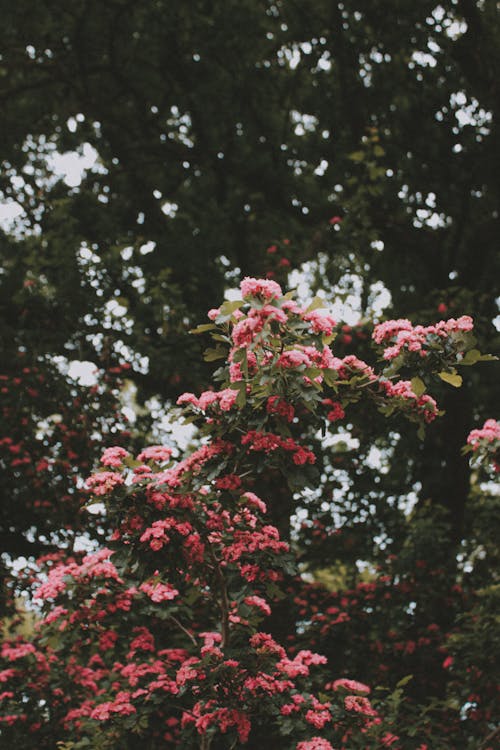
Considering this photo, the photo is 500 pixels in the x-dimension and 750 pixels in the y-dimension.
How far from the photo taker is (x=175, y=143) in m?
10.5

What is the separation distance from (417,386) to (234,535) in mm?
1673

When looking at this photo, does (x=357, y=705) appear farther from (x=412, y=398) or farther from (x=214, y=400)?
(x=214, y=400)

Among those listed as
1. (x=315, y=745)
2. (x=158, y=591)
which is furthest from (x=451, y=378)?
(x=315, y=745)

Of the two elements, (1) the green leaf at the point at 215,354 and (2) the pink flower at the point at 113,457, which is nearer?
(1) the green leaf at the point at 215,354

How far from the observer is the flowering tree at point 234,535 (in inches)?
151

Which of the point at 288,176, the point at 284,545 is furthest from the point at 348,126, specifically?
the point at 284,545

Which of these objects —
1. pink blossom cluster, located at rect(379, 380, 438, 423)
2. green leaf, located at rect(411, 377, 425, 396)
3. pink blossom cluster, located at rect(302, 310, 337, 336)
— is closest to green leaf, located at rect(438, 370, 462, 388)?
green leaf, located at rect(411, 377, 425, 396)

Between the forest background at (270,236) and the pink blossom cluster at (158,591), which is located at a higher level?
the forest background at (270,236)

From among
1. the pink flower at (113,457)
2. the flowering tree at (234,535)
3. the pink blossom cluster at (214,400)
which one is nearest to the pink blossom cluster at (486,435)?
the flowering tree at (234,535)

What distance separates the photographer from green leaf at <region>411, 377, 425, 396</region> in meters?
3.90

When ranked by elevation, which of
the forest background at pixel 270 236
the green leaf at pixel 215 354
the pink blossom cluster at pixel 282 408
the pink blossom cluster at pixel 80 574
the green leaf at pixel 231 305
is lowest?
the pink blossom cluster at pixel 282 408

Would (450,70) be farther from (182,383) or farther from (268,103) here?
(182,383)

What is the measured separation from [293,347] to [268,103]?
7.42m

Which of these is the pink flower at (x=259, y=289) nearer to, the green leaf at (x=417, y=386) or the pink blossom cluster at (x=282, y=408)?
the pink blossom cluster at (x=282, y=408)
